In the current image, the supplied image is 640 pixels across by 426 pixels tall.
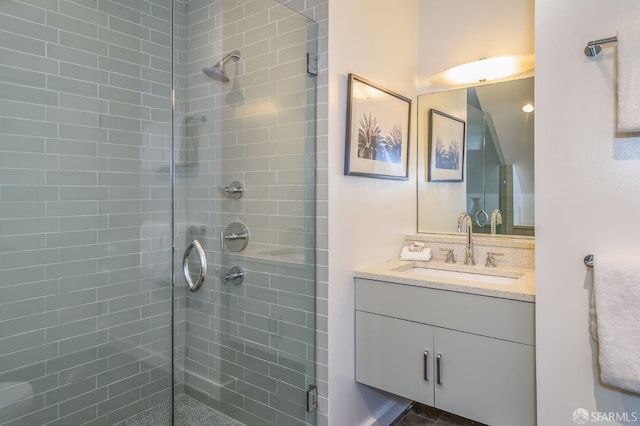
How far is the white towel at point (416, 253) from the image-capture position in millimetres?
2291

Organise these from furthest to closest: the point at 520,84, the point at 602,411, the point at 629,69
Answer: the point at 520,84 < the point at 602,411 < the point at 629,69

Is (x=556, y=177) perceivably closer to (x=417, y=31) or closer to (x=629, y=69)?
(x=629, y=69)

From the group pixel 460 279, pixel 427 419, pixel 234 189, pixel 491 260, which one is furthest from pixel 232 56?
pixel 427 419

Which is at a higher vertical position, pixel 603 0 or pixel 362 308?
pixel 603 0

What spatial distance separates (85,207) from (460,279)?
192 centimetres

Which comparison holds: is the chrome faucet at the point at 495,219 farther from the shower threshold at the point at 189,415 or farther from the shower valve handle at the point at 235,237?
the shower threshold at the point at 189,415

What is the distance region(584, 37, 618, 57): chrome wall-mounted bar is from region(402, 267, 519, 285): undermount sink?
3.51 ft

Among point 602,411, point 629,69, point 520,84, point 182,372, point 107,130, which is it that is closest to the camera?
point 629,69

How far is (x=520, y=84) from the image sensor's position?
2.17 metres

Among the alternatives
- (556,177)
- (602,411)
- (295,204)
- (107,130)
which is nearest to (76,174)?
(107,130)

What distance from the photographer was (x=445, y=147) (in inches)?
96.3

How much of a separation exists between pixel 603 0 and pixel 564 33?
15cm

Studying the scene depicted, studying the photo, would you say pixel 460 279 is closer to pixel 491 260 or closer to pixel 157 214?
pixel 491 260

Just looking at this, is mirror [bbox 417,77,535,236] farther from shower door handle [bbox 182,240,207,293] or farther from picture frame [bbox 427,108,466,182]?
shower door handle [bbox 182,240,207,293]
